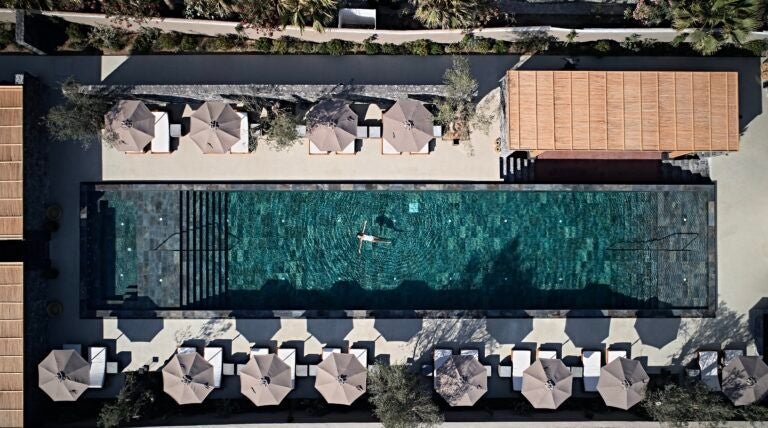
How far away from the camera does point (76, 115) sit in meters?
19.2

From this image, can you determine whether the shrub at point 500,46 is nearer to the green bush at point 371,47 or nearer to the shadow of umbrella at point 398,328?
the green bush at point 371,47

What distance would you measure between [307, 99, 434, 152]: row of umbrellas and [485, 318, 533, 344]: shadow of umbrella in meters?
7.90

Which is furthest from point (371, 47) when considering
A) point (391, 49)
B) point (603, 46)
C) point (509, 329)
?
point (509, 329)

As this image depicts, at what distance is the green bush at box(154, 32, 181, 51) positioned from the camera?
20.5 metres

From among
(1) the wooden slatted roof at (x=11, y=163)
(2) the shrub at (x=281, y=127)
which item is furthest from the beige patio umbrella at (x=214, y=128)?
(1) the wooden slatted roof at (x=11, y=163)

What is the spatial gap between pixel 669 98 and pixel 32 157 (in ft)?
81.3

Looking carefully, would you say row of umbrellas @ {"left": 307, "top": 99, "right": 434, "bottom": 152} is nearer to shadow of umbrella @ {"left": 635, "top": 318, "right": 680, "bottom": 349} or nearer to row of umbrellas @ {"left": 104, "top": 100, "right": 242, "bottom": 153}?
row of umbrellas @ {"left": 104, "top": 100, "right": 242, "bottom": 153}

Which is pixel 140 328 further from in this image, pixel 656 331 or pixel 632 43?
pixel 632 43

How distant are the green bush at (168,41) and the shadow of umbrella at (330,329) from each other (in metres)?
12.6

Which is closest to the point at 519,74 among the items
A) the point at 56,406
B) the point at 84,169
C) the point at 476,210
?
the point at 476,210

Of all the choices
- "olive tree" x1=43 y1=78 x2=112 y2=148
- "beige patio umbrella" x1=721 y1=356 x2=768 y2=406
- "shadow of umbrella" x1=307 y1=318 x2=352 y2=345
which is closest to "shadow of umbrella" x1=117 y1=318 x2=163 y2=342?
"shadow of umbrella" x1=307 y1=318 x2=352 y2=345

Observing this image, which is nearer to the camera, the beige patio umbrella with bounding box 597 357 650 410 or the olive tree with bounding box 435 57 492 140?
the olive tree with bounding box 435 57 492 140

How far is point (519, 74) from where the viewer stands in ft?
61.6

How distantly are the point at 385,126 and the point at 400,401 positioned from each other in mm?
10587
